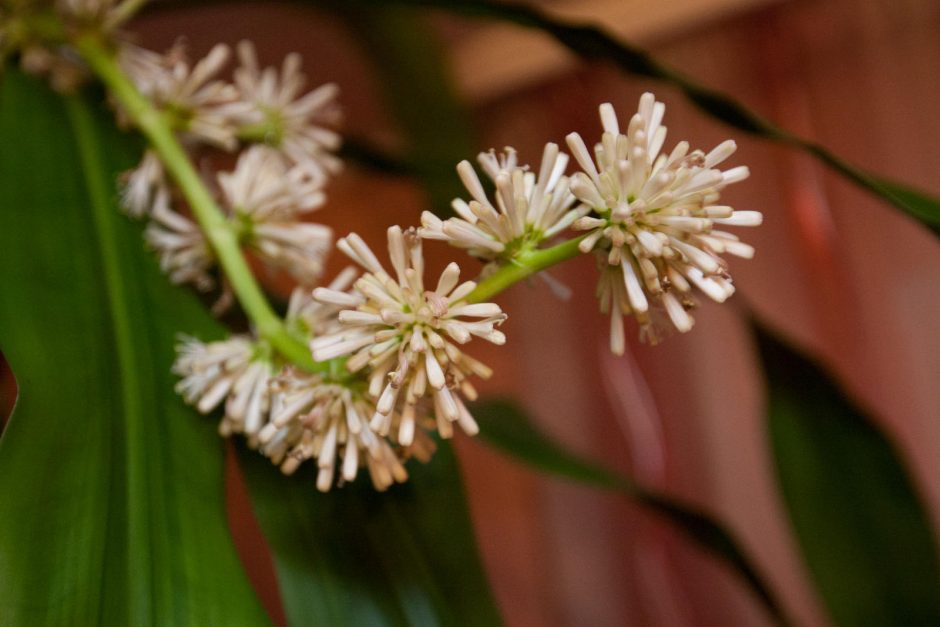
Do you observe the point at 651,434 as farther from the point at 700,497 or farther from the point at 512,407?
the point at 512,407

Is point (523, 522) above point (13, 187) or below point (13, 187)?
below

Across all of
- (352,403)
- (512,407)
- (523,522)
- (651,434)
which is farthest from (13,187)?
(523,522)

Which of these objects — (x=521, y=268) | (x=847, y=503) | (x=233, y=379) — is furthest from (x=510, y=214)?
(x=847, y=503)

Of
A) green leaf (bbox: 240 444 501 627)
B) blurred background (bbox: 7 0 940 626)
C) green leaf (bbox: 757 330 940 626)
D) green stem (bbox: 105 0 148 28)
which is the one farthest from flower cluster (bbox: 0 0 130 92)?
blurred background (bbox: 7 0 940 626)

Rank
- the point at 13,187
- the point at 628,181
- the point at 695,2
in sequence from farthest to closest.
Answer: the point at 695,2
the point at 13,187
the point at 628,181

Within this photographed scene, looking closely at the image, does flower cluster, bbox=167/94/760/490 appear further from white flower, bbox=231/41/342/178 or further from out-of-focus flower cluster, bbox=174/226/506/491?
white flower, bbox=231/41/342/178

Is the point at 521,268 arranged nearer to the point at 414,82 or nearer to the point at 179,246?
the point at 179,246

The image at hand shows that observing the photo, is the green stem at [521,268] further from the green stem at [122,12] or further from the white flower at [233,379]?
the green stem at [122,12]
